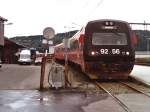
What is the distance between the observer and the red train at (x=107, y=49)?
2645cm

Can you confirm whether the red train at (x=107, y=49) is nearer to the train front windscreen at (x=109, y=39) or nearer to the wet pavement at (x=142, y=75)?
the train front windscreen at (x=109, y=39)

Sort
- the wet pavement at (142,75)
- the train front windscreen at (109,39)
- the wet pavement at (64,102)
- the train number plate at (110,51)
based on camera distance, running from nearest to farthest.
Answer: the wet pavement at (64,102) → the wet pavement at (142,75) → the train number plate at (110,51) → the train front windscreen at (109,39)

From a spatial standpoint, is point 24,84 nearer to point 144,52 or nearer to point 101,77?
point 101,77

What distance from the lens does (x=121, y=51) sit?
26.7 m

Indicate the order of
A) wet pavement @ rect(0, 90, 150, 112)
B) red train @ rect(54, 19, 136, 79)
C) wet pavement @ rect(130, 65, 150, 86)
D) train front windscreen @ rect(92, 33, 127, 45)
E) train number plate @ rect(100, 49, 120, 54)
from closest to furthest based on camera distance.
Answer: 1. wet pavement @ rect(0, 90, 150, 112)
2. wet pavement @ rect(130, 65, 150, 86)
3. red train @ rect(54, 19, 136, 79)
4. train number plate @ rect(100, 49, 120, 54)
5. train front windscreen @ rect(92, 33, 127, 45)

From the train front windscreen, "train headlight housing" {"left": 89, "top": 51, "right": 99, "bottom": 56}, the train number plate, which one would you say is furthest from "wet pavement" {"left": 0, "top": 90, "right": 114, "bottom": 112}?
the train front windscreen

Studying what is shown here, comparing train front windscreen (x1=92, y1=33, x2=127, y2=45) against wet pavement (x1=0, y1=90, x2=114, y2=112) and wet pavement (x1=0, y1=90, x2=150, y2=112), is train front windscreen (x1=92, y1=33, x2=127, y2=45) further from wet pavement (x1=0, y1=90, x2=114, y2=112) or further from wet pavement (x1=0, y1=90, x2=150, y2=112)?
wet pavement (x1=0, y1=90, x2=114, y2=112)

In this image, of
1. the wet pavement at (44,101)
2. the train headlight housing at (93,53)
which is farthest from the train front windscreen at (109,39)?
the wet pavement at (44,101)

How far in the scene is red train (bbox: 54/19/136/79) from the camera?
2645cm

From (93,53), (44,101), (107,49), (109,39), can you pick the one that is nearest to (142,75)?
(109,39)

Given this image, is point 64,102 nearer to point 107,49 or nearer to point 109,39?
point 107,49

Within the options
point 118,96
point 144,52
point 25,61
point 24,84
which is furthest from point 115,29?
point 144,52

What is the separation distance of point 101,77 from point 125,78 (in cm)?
167

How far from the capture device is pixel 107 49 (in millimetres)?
26734
